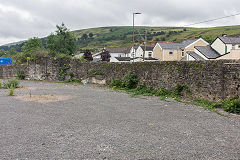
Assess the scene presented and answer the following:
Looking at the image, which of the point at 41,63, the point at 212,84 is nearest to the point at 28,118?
the point at 212,84

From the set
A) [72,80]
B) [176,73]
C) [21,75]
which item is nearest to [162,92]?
[176,73]

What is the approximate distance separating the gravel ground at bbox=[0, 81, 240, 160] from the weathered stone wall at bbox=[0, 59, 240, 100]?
6.67ft

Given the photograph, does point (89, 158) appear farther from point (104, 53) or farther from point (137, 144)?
point (104, 53)

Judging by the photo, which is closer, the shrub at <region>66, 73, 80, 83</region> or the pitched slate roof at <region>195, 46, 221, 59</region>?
the shrub at <region>66, 73, 80, 83</region>

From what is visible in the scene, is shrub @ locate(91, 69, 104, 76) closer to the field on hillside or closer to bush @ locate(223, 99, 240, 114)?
bush @ locate(223, 99, 240, 114)

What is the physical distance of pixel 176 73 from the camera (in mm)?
12328

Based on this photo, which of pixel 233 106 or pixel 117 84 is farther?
pixel 117 84

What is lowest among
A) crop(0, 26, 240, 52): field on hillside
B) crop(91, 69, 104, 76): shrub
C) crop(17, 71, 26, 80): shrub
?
crop(17, 71, 26, 80): shrub

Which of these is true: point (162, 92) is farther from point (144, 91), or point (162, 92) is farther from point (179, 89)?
point (144, 91)

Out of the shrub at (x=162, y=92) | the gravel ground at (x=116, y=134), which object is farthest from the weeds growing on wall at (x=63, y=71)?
the gravel ground at (x=116, y=134)

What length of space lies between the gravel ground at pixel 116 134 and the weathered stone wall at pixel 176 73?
2033mm

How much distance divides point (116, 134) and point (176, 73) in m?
7.85

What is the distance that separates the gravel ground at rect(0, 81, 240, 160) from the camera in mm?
4238

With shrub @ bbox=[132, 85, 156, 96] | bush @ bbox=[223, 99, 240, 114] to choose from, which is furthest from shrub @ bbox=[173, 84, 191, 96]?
bush @ bbox=[223, 99, 240, 114]
